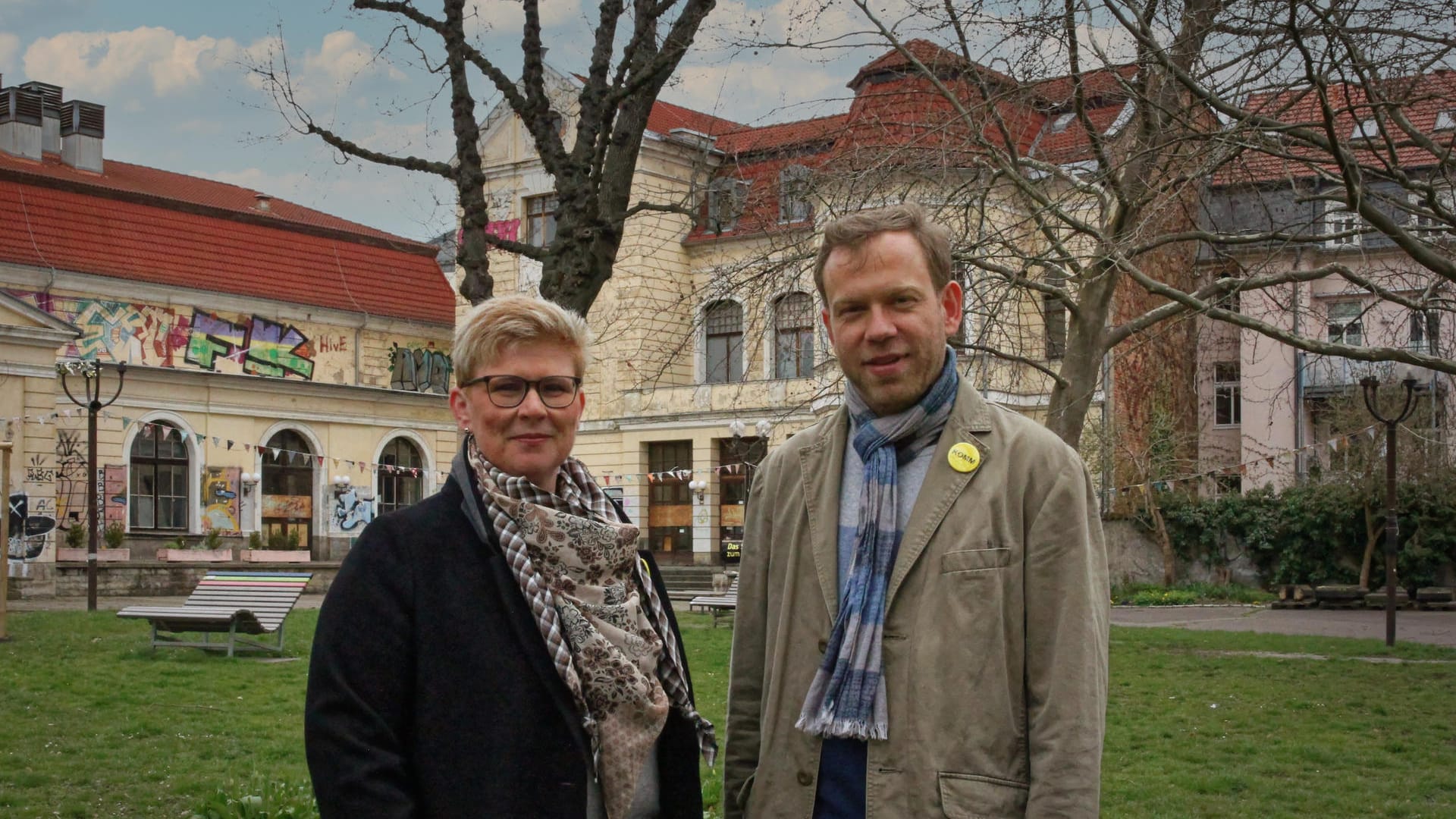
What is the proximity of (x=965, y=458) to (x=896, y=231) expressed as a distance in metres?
0.50

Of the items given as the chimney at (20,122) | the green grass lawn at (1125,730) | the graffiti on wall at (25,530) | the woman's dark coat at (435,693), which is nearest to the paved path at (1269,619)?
the graffiti on wall at (25,530)

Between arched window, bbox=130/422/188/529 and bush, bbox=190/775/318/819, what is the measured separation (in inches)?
1137

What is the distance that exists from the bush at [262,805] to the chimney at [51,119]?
35.3 meters

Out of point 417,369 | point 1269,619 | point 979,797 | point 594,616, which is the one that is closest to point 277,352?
point 417,369

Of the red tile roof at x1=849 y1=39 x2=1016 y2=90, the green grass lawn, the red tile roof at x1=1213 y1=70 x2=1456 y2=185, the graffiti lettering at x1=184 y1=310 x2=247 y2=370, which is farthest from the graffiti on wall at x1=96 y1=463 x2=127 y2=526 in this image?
the red tile roof at x1=1213 y1=70 x2=1456 y2=185

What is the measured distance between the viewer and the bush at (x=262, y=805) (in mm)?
5930

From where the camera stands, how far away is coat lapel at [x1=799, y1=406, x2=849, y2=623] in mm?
2979

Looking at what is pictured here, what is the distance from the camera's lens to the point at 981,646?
2770mm

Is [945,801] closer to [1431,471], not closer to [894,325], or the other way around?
[894,325]

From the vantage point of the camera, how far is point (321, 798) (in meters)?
2.72

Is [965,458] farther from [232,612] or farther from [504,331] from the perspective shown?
[232,612]

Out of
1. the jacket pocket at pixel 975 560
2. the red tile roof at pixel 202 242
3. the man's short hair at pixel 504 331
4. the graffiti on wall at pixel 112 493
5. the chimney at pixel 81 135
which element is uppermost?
the chimney at pixel 81 135

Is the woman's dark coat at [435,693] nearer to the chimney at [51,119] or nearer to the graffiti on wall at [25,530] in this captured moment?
the graffiti on wall at [25,530]

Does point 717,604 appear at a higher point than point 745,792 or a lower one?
lower
